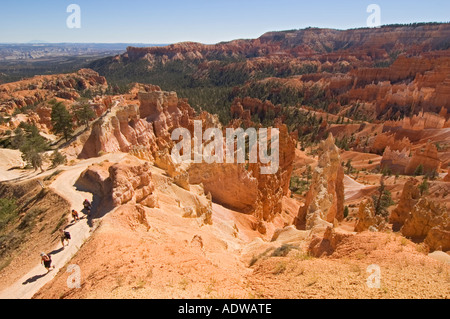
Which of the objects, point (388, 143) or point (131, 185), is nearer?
point (131, 185)

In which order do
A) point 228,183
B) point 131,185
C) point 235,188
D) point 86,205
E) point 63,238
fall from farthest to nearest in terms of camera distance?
point 235,188 < point 228,183 < point 131,185 < point 86,205 < point 63,238

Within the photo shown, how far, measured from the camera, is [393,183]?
40.8 m

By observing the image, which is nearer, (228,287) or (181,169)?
(228,287)

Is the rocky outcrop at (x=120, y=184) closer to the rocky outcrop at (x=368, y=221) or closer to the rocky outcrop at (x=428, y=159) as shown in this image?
the rocky outcrop at (x=368, y=221)

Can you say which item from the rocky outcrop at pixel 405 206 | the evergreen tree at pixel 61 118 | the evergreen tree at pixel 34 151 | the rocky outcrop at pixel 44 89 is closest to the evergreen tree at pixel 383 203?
the rocky outcrop at pixel 405 206

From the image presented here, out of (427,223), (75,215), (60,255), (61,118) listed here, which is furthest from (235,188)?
Result: (61,118)

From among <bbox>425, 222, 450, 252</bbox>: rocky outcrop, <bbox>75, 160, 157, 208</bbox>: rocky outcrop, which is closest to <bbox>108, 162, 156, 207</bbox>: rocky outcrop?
<bbox>75, 160, 157, 208</bbox>: rocky outcrop

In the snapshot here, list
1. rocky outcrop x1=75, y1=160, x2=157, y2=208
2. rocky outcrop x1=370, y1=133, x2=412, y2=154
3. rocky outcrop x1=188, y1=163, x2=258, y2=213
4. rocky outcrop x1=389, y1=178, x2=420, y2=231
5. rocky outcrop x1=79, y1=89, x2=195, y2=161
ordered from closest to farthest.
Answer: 1. rocky outcrop x1=75, y1=160, x2=157, y2=208
2. rocky outcrop x1=188, y1=163, x2=258, y2=213
3. rocky outcrop x1=389, y1=178, x2=420, y2=231
4. rocky outcrop x1=79, y1=89, x2=195, y2=161
5. rocky outcrop x1=370, y1=133, x2=412, y2=154

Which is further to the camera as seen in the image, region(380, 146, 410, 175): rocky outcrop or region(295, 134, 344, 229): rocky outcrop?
region(380, 146, 410, 175): rocky outcrop

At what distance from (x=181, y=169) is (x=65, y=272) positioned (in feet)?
40.7

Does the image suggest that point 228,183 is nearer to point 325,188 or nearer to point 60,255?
point 325,188

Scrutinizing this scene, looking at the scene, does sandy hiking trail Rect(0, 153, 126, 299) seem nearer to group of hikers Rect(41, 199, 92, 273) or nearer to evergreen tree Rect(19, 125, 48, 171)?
group of hikers Rect(41, 199, 92, 273)

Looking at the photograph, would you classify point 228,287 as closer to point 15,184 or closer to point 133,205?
point 133,205
